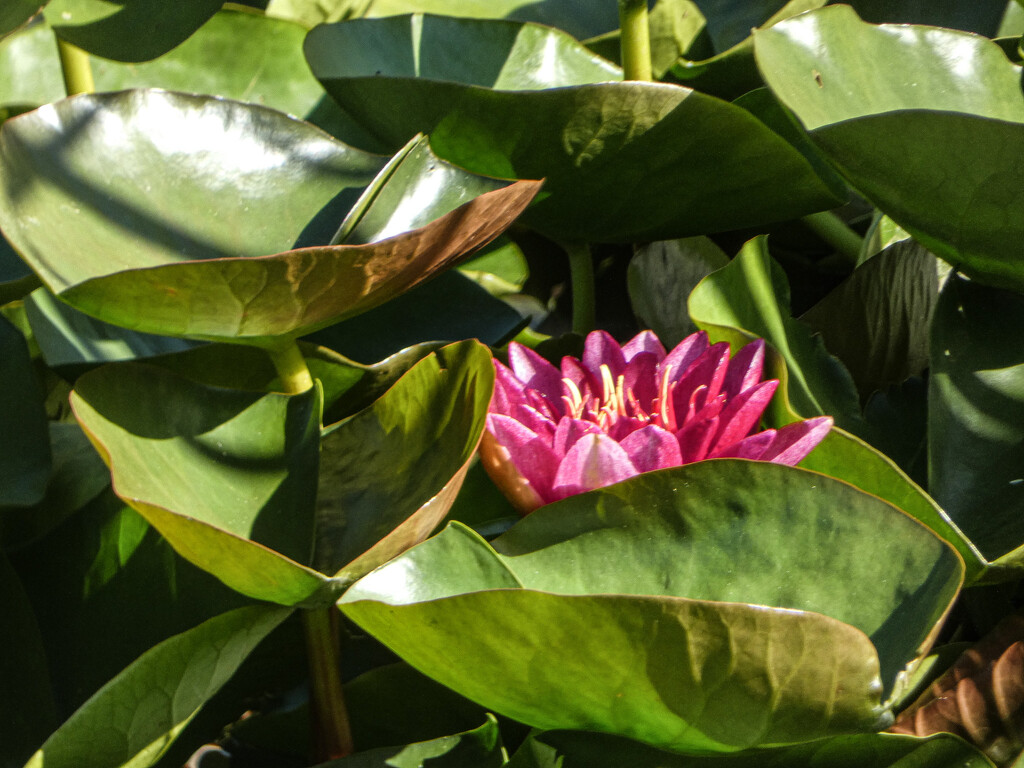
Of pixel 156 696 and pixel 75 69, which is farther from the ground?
pixel 75 69

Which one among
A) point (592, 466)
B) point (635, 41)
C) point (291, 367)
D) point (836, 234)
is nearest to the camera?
point (592, 466)

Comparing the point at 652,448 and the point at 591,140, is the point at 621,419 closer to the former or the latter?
the point at 652,448

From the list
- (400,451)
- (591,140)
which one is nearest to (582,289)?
(591,140)

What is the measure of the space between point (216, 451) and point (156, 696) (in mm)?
136

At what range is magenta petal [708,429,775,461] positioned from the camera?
1.68 feet

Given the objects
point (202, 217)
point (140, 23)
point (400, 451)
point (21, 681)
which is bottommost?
point (21, 681)

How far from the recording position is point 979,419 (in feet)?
2.00

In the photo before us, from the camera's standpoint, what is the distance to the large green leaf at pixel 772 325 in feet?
1.97

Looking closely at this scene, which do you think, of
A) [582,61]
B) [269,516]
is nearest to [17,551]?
[269,516]

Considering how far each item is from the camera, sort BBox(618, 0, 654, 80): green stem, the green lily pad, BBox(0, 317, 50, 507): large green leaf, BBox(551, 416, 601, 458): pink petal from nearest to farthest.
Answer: the green lily pad < BBox(551, 416, 601, 458): pink petal < BBox(0, 317, 50, 507): large green leaf < BBox(618, 0, 654, 80): green stem

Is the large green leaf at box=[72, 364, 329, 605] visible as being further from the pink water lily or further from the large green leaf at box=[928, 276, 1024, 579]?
the large green leaf at box=[928, 276, 1024, 579]

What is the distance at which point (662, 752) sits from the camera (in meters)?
0.51

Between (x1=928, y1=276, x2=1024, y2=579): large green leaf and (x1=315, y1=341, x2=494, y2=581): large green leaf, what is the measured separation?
0.91 feet

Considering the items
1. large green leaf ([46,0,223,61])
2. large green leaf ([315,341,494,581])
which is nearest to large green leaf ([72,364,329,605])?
large green leaf ([315,341,494,581])
